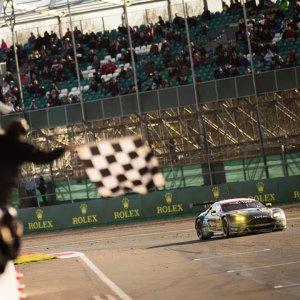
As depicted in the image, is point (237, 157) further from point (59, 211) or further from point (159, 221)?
point (59, 211)

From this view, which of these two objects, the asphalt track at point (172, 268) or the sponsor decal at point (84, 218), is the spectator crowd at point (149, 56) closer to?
the sponsor decal at point (84, 218)

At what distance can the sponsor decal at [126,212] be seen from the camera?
42.0 meters

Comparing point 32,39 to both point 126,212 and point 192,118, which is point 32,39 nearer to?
point 192,118

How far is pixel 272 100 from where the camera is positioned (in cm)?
4016

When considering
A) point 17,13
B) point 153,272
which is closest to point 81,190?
point 17,13

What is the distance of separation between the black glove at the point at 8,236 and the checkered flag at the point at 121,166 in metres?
0.60

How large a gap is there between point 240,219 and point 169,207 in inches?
559

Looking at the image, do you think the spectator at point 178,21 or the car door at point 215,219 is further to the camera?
the spectator at point 178,21

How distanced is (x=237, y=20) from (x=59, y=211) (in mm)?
11390

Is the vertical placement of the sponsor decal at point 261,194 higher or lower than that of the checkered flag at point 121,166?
lower

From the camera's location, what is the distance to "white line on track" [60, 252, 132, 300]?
48.3 feet

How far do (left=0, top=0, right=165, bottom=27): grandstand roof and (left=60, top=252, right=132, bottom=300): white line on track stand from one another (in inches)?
799

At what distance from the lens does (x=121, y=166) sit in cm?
698

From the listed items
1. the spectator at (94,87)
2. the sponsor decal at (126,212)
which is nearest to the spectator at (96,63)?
the spectator at (94,87)
